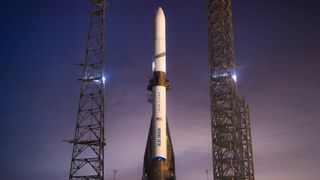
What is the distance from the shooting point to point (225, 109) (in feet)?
246

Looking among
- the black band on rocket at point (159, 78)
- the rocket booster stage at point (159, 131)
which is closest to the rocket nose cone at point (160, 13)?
the rocket booster stage at point (159, 131)

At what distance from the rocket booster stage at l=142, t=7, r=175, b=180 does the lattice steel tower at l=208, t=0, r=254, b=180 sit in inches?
604

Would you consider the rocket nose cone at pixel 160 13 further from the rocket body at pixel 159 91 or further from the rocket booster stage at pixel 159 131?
the rocket booster stage at pixel 159 131

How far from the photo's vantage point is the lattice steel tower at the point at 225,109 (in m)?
73.2

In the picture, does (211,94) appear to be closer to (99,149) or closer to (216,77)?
(216,77)

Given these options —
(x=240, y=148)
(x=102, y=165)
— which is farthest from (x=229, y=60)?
(x=102, y=165)

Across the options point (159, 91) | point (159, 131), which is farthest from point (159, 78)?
point (159, 131)

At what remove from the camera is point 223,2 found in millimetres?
79688

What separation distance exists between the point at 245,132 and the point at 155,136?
80.8 feet

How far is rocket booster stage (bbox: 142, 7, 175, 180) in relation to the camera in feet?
189

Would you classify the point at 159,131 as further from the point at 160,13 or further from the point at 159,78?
the point at 160,13

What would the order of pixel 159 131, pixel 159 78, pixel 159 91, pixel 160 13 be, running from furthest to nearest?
pixel 160 13
pixel 159 78
pixel 159 91
pixel 159 131

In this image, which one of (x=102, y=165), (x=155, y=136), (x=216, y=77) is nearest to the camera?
(x=155, y=136)

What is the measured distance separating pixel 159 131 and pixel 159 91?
212 inches
